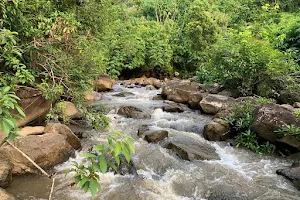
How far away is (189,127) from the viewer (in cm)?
820

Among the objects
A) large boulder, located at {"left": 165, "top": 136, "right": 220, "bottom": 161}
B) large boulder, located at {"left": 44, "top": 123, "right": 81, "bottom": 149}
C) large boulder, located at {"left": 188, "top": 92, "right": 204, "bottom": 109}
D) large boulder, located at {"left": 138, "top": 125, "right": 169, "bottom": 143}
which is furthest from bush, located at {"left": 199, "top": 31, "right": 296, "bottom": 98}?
large boulder, located at {"left": 44, "top": 123, "right": 81, "bottom": 149}

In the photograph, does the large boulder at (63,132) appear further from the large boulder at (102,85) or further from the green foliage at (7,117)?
the large boulder at (102,85)

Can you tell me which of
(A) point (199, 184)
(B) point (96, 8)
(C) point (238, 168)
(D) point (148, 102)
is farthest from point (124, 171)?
(D) point (148, 102)

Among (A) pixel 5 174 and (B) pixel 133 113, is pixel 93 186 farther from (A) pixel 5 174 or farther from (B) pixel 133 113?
(B) pixel 133 113

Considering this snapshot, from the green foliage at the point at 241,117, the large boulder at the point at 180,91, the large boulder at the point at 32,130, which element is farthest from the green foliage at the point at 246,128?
the large boulder at the point at 32,130

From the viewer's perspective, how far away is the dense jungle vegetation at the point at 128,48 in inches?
183

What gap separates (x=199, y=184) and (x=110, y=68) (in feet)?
50.1

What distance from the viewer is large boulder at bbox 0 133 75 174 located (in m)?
4.99

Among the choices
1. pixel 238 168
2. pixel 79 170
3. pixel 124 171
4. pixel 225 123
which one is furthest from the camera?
pixel 225 123

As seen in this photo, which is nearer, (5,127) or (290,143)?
(5,127)

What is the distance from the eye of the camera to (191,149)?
633cm

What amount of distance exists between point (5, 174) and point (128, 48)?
15437 mm

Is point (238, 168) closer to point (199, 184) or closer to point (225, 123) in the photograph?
point (199, 184)

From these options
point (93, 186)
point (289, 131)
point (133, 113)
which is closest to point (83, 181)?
point (93, 186)
